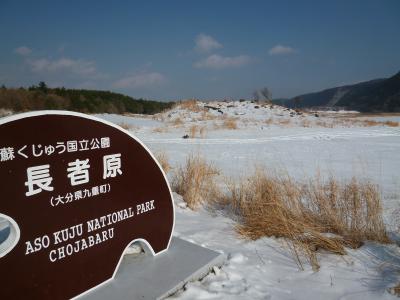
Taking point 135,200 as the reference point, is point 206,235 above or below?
below

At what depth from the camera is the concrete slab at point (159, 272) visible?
2.45m

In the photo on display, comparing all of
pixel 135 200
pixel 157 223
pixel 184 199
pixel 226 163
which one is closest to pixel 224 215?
pixel 184 199

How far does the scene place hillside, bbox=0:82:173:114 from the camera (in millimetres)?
24094

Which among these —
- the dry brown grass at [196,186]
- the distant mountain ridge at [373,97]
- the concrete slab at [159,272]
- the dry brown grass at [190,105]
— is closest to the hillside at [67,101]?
the dry brown grass at [190,105]

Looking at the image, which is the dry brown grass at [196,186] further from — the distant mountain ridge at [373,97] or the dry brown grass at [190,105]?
the distant mountain ridge at [373,97]

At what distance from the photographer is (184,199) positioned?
194 inches

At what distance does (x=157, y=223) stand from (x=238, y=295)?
921 millimetres

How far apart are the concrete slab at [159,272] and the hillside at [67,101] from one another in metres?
22.0

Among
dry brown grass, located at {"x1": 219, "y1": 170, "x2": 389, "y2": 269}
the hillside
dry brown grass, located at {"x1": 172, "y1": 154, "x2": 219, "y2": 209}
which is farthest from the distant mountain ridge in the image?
dry brown grass, located at {"x1": 219, "y1": 170, "x2": 389, "y2": 269}

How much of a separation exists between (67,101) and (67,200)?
105ft

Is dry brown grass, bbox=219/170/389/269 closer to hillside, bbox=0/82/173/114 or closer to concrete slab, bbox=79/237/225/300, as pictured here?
concrete slab, bbox=79/237/225/300

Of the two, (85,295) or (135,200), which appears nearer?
(85,295)

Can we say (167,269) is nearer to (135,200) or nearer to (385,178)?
(135,200)

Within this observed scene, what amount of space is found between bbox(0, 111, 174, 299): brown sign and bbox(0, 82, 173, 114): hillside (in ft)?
72.5
